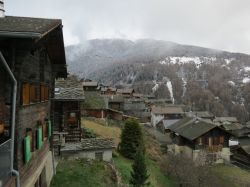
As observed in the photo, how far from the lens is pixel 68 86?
2617 centimetres

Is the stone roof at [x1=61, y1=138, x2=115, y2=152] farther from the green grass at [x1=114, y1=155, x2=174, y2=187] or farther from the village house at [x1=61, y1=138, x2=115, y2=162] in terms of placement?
the green grass at [x1=114, y1=155, x2=174, y2=187]

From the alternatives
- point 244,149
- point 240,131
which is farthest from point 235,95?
point 244,149

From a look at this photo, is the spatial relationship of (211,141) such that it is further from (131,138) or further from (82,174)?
(82,174)

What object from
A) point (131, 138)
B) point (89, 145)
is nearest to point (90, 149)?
point (89, 145)

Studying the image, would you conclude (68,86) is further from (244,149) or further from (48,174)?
(244,149)

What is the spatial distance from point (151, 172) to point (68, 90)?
37.7ft

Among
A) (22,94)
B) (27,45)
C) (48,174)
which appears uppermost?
(27,45)

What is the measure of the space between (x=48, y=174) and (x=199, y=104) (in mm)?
137369

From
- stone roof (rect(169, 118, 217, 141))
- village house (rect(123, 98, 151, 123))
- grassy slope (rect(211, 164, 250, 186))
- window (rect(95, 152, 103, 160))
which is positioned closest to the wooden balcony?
stone roof (rect(169, 118, 217, 141))

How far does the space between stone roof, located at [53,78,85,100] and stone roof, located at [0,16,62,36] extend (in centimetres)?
1554

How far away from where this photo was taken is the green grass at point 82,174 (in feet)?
58.3

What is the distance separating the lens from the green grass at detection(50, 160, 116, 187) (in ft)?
58.3

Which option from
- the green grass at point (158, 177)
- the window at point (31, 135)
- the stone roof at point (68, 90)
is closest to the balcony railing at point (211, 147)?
the green grass at point (158, 177)

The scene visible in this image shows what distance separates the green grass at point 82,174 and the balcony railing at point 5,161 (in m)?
8.98
